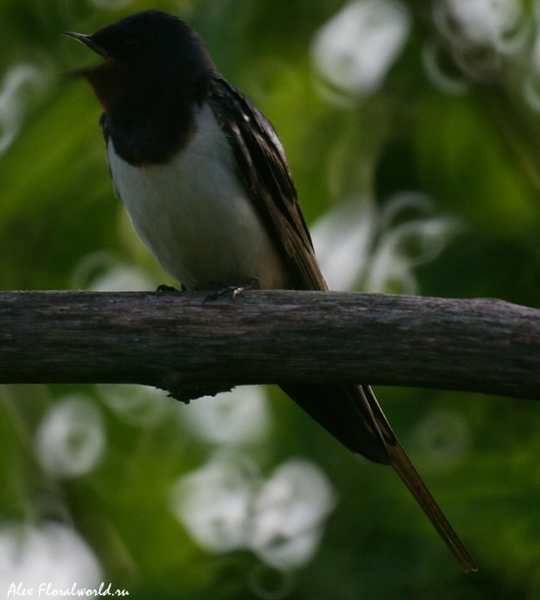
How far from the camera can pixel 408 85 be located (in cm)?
453

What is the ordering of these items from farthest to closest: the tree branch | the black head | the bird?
the black head
the bird
the tree branch

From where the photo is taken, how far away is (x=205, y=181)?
3.91 meters

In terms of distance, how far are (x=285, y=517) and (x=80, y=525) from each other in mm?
1112

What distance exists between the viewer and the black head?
4.24 m

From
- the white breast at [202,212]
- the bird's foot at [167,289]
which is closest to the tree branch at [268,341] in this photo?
the bird's foot at [167,289]

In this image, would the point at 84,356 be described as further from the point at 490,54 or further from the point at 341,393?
the point at 490,54

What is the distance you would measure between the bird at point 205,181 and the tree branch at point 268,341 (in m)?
0.69

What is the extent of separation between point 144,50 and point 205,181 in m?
0.78

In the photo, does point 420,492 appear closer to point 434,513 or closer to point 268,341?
point 434,513

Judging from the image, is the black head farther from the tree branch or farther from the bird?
the tree branch

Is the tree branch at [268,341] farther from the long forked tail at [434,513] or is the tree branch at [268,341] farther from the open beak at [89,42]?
the open beak at [89,42]

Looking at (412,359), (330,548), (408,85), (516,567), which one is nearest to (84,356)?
(412,359)

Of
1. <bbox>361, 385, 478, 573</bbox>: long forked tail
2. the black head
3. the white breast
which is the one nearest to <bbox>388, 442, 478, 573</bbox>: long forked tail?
<bbox>361, 385, 478, 573</bbox>: long forked tail

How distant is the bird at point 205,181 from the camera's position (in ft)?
12.8
